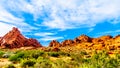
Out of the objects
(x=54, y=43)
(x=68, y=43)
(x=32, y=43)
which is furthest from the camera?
(x=32, y=43)

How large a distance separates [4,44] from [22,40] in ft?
16.6

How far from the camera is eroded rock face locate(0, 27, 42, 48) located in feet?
→ 238

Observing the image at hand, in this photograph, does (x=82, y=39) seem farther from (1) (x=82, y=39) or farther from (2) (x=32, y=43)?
(2) (x=32, y=43)

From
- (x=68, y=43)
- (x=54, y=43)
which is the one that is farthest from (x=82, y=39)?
(x=54, y=43)

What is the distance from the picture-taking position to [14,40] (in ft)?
240

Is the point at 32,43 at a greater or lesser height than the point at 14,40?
lesser

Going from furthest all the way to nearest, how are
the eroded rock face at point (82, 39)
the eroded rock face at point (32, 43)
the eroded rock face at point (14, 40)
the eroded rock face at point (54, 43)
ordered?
the eroded rock face at point (32, 43) → the eroded rock face at point (14, 40) → the eroded rock face at point (54, 43) → the eroded rock face at point (82, 39)

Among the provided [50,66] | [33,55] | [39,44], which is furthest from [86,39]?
[50,66]

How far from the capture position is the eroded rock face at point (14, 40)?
238 ft

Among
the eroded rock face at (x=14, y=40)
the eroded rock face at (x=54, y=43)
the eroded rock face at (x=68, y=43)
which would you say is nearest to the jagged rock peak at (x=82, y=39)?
the eroded rock face at (x=68, y=43)

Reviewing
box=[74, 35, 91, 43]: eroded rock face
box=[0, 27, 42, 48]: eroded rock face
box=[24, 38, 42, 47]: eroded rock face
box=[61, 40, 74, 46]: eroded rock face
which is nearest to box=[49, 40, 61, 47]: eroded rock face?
box=[61, 40, 74, 46]: eroded rock face

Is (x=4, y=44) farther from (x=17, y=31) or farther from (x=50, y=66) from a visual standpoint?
(x=50, y=66)

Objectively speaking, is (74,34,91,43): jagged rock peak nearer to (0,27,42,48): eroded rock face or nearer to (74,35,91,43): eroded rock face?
(74,35,91,43): eroded rock face

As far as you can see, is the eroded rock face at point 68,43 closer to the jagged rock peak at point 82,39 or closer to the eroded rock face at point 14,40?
the jagged rock peak at point 82,39
